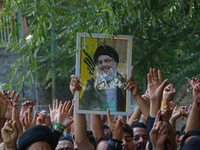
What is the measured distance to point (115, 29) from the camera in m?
3.68

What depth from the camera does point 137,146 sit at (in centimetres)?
441

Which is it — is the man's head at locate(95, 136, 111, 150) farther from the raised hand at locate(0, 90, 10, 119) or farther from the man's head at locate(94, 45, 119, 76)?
the raised hand at locate(0, 90, 10, 119)

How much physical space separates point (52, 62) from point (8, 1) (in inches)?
234

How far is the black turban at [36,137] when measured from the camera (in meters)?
3.02

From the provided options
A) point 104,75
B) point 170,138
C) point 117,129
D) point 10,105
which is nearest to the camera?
point 117,129

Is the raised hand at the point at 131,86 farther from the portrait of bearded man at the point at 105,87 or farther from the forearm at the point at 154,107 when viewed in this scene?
the forearm at the point at 154,107

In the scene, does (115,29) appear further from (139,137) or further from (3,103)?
(3,103)

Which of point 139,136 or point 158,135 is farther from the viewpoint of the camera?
point 139,136

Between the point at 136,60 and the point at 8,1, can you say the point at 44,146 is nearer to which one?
the point at 8,1

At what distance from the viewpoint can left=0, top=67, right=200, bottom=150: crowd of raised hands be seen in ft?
9.97

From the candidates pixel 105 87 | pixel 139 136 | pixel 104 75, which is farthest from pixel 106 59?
pixel 139 136

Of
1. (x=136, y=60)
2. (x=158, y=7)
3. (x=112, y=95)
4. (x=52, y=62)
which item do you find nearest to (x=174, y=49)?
(x=136, y=60)

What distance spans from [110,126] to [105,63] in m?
0.99

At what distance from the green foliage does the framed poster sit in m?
0.24
